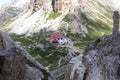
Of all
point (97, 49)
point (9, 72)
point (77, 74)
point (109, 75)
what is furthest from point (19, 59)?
point (97, 49)

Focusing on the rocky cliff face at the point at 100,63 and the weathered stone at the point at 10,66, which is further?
the rocky cliff face at the point at 100,63

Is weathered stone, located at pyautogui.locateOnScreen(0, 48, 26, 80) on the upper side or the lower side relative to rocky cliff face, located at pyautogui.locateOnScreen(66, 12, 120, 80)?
upper

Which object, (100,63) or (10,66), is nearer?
(10,66)

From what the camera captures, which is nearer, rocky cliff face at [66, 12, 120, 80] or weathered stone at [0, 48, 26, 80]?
weathered stone at [0, 48, 26, 80]

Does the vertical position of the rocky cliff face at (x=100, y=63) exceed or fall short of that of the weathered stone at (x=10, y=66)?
it falls short

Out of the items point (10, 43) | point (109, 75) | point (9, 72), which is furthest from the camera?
point (10, 43)

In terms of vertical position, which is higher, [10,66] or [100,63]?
[10,66]

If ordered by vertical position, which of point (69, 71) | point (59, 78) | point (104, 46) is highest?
point (104, 46)

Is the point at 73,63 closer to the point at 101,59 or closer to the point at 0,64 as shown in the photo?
the point at 101,59
